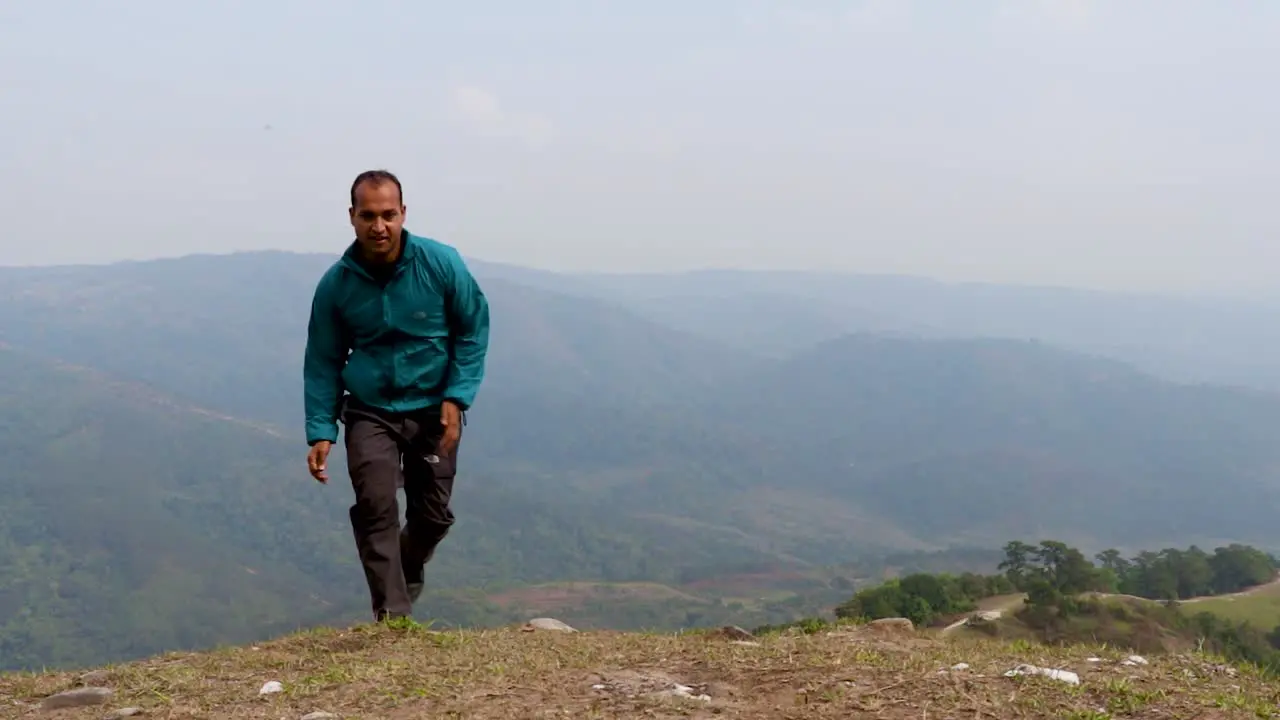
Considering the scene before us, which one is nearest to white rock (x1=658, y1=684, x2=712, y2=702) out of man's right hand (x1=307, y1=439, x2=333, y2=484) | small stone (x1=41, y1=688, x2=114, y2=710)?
man's right hand (x1=307, y1=439, x2=333, y2=484)

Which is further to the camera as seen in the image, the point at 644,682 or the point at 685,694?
the point at 644,682

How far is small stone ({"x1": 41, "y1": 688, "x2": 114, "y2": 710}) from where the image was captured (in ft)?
17.4

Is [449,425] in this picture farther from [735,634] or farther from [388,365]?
[735,634]

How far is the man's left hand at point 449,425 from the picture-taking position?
6480 millimetres

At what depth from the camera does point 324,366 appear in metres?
6.47

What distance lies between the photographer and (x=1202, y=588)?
6391 cm

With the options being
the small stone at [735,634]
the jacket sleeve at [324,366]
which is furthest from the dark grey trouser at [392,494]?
the small stone at [735,634]

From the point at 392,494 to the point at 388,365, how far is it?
33.2 inches

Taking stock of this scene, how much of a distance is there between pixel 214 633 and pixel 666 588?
73.4 meters

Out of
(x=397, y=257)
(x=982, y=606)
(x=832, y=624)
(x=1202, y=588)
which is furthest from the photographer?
(x=1202, y=588)

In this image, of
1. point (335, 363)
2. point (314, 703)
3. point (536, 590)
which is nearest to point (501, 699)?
point (314, 703)

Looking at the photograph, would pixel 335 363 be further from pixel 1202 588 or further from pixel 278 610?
pixel 278 610

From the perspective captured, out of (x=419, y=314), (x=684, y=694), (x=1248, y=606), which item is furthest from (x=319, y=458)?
(x=1248, y=606)

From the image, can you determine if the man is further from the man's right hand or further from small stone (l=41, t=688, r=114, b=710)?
small stone (l=41, t=688, r=114, b=710)
